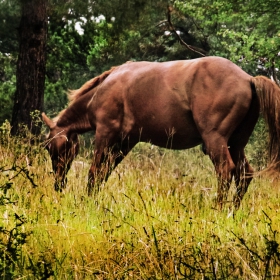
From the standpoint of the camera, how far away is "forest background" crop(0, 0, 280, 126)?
9883mm

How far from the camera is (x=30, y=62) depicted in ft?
30.8

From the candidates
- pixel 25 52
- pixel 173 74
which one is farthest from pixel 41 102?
pixel 173 74

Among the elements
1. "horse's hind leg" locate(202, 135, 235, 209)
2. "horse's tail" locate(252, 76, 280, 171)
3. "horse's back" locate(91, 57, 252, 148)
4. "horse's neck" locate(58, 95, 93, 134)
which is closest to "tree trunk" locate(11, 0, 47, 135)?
"horse's neck" locate(58, 95, 93, 134)

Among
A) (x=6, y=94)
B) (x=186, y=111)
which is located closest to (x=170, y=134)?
(x=186, y=111)

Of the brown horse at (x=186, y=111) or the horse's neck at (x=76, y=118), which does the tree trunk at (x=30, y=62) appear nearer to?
the horse's neck at (x=76, y=118)

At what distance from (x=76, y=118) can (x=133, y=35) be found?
1198cm

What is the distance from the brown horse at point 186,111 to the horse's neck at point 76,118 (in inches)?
6.4

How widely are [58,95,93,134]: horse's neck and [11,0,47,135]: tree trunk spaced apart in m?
2.51

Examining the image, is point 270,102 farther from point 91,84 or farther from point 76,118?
point 76,118

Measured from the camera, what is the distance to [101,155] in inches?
242

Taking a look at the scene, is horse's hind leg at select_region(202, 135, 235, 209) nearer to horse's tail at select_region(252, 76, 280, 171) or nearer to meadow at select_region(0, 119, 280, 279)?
horse's tail at select_region(252, 76, 280, 171)

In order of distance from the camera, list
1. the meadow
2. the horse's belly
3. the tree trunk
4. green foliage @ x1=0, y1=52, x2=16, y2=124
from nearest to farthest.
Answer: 1. the meadow
2. the horse's belly
3. the tree trunk
4. green foliage @ x1=0, y1=52, x2=16, y2=124

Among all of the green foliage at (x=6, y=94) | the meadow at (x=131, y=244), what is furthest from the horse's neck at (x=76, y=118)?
the green foliage at (x=6, y=94)

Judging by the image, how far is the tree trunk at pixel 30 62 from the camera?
9281 mm
